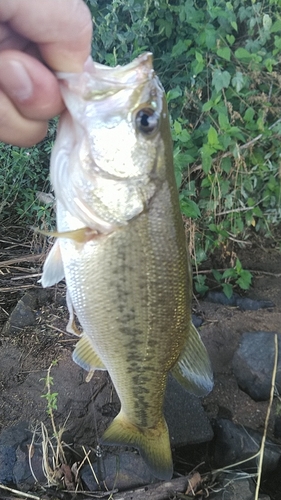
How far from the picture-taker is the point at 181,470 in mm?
2391

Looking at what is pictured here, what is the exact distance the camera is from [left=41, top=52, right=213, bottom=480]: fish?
1.36 meters

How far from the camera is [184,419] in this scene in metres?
2.51

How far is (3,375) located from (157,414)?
147cm

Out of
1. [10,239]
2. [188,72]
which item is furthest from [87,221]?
[10,239]

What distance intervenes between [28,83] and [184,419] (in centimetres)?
200

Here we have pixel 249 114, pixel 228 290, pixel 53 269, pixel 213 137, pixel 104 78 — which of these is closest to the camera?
pixel 104 78

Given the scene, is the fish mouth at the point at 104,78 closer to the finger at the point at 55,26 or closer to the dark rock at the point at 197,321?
the finger at the point at 55,26

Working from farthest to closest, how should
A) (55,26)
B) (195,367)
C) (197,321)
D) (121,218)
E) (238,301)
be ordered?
(238,301) → (197,321) → (195,367) → (121,218) → (55,26)

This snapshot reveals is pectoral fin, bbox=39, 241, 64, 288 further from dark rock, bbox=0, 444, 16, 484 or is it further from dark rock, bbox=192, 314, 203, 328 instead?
dark rock, bbox=192, 314, 203, 328

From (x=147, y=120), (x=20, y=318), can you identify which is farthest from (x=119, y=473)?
(x=147, y=120)

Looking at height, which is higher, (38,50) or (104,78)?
(38,50)

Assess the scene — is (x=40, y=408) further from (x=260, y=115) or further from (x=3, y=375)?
(x=260, y=115)

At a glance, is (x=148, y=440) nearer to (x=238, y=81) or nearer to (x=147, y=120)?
(x=147, y=120)

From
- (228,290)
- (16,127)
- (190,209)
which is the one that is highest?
(16,127)
